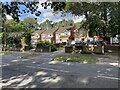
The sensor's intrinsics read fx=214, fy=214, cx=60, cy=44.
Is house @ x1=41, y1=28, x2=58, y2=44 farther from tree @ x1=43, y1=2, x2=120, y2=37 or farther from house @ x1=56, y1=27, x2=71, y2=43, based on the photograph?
tree @ x1=43, y1=2, x2=120, y2=37

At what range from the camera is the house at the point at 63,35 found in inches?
2591

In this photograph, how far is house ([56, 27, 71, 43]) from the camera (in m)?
65.8

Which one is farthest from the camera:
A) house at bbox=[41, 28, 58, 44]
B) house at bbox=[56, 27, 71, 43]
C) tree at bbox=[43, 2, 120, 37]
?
house at bbox=[41, 28, 58, 44]

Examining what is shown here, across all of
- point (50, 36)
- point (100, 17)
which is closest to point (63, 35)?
point (50, 36)

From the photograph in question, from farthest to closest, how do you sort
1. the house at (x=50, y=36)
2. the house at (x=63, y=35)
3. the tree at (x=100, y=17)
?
the house at (x=50, y=36)
the house at (x=63, y=35)
the tree at (x=100, y=17)

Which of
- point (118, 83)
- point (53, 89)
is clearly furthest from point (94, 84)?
point (53, 89)

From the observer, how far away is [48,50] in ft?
107

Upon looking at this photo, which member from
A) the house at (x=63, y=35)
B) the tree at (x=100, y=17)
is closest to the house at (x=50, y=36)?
the house at (x=63, y=35)

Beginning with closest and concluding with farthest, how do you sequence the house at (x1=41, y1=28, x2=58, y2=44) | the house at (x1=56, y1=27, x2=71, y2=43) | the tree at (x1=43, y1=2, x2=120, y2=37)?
the tree at (x1=43, y1=2, x2=120, y2=37) → the house at (x1=56, y1=27, x2=71, y2=43) → the house at (x1=41, y1=28, x2=58, y2=44)

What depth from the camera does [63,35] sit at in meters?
67.1

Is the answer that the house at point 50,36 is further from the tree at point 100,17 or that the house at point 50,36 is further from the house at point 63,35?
the tree at point 100,17

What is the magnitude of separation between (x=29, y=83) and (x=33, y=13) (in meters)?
3.69

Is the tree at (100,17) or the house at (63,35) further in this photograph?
the house at (63,35)

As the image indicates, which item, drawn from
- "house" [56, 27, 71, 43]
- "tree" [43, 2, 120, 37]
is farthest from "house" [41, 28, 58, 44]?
"tree" [43, 2, 120, 37]
